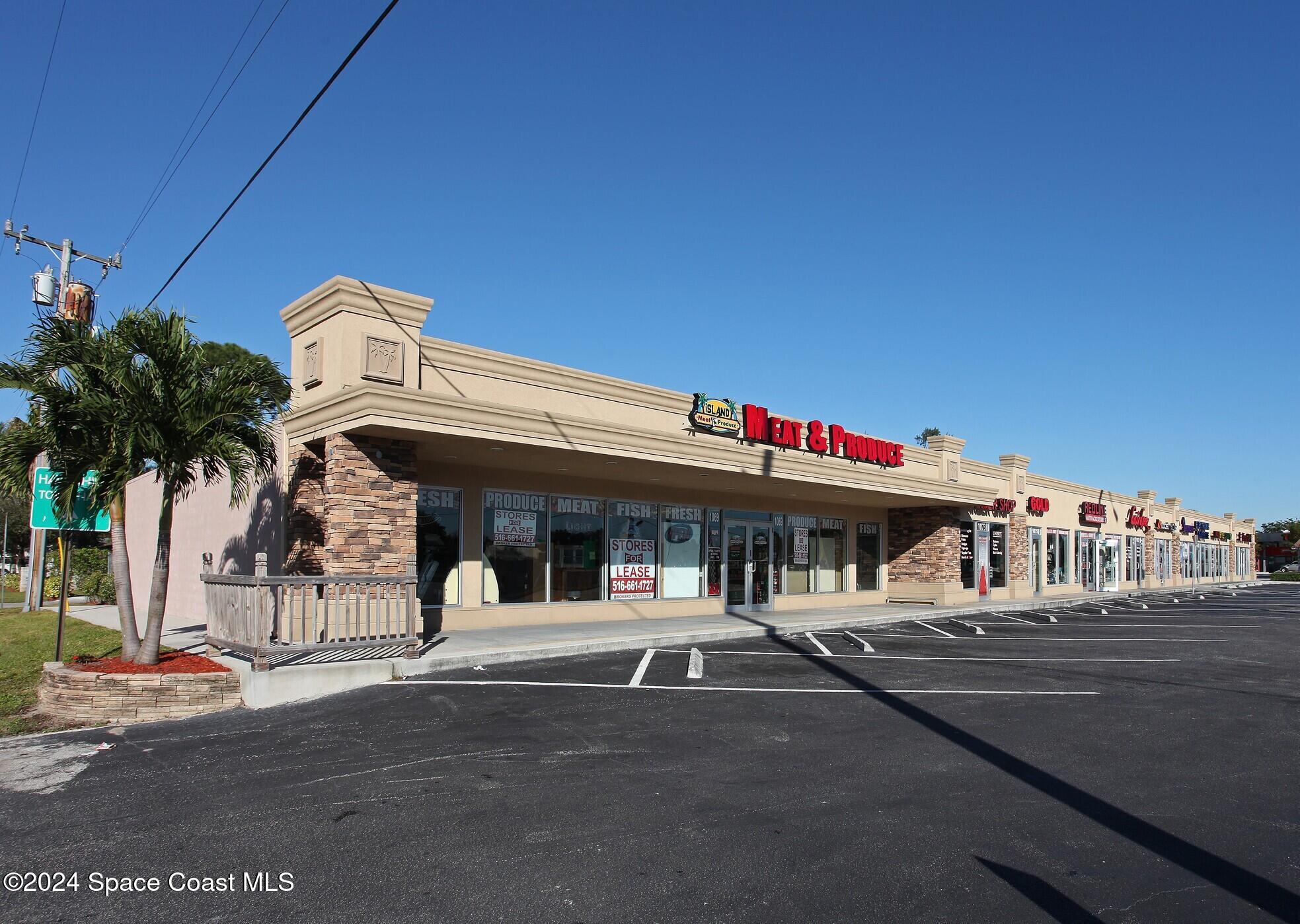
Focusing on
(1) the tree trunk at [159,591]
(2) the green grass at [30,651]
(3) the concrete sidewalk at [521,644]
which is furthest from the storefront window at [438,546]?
(1) the tree trunk at [159,591]

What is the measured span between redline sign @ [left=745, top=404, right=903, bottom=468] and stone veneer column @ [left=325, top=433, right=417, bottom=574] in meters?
8.04

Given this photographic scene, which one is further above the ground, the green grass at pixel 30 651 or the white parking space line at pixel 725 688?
the white parking space line at pixel 725 688

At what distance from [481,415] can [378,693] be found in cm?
481

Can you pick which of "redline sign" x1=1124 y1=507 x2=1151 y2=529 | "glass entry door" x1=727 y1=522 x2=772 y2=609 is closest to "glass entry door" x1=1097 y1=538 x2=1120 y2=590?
"redline sign" x1=1124 y1=507 x2=1151 y2=529

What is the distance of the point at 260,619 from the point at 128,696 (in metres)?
1.48

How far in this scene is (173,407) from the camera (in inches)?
404

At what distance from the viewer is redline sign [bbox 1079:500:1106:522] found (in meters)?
36.8

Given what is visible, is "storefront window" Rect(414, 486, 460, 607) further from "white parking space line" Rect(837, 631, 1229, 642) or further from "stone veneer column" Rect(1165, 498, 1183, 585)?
"stone veneer column" Rect(1165, 498, 1183, 585)

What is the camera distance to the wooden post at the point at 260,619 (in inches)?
392

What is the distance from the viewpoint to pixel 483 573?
1661cm

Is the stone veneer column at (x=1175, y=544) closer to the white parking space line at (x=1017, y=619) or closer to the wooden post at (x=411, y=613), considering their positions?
the white parking space line at (x=1017, y=619)

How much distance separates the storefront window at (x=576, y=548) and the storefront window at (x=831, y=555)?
8465 millimetres

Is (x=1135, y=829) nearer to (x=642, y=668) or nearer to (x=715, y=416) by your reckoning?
(x=642, y=668)

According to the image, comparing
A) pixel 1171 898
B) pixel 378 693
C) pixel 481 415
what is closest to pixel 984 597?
pixel 481 415
